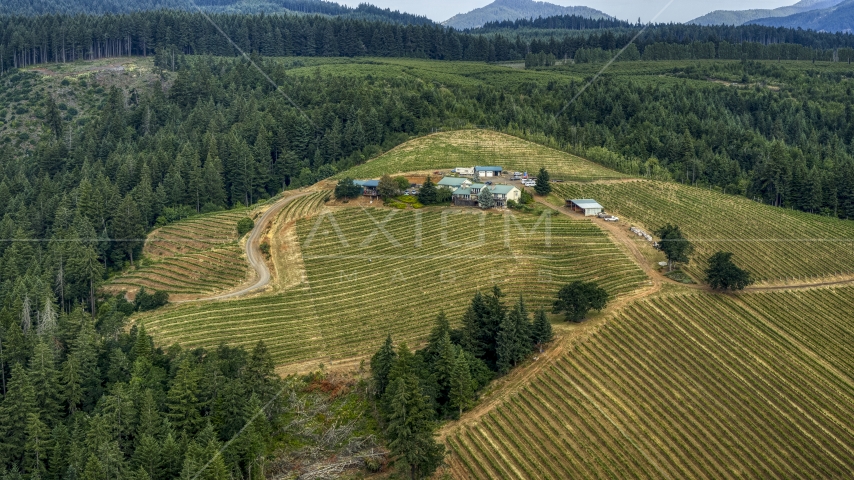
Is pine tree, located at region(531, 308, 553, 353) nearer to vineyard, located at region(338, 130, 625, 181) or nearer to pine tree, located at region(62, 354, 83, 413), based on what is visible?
pine tree, located at region(62, 354, 83, 413)

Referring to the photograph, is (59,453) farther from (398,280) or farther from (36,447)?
(398,280)

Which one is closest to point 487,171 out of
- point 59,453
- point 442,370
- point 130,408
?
point 442,370

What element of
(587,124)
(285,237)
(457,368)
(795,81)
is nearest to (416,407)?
(457,368)

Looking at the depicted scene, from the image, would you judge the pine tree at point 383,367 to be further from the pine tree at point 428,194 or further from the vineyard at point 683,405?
the pine tree at point 428,194

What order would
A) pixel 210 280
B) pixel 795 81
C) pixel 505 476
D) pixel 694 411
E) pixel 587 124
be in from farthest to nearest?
pixel 795 81
pixel 587 124
pixel 210 280
pixel 694 411
pixel 505 476

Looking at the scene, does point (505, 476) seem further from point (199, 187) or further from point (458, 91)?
point (458, 91)

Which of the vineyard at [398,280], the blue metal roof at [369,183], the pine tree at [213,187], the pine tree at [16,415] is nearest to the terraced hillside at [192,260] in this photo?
the vineyard at [398,280]
